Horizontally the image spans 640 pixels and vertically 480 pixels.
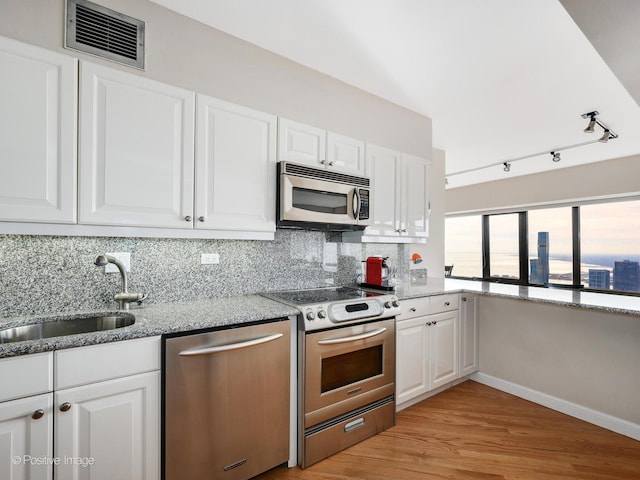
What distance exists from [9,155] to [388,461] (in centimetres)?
258

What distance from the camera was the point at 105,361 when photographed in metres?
1.33

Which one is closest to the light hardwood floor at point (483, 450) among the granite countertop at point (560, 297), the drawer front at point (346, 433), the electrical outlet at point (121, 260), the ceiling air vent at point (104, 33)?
the drawer front at point (346, 433)

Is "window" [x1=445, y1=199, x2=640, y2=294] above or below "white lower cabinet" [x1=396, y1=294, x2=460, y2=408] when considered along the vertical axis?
above

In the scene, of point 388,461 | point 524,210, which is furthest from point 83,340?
point 524,210

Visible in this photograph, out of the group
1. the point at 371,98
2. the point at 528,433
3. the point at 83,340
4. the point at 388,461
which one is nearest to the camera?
the point at 83,340

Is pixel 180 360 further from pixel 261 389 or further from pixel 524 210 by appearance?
pixel 524 210

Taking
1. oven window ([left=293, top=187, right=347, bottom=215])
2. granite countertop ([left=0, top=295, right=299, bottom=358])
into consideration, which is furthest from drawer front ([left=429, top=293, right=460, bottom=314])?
granite countertop ([left=0, top=295, right=299, bottom=358])

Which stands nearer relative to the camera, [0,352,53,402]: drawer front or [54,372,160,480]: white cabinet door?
[0,352,53,402]: drawer front

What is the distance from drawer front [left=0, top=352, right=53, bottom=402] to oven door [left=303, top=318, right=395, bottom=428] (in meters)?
1.17

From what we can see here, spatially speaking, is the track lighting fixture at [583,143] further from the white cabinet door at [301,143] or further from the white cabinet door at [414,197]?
the white cabinet door at [301,143]

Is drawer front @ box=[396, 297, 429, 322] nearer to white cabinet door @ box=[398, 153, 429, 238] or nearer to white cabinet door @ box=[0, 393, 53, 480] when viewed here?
white cabinet door @ box=[398, 153, 429, 238]

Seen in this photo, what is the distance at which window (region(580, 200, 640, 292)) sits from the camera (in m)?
4.59

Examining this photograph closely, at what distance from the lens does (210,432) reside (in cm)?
157

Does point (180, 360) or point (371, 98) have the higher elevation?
point (371, 98)
